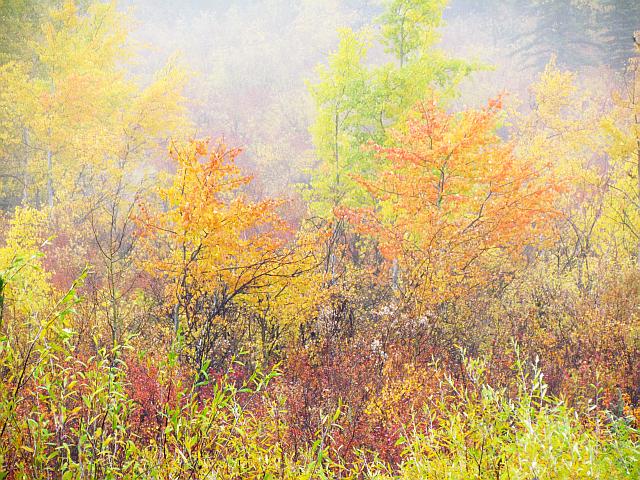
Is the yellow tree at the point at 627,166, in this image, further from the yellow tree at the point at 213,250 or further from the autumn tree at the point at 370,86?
the yellow tree at the point at 213,250

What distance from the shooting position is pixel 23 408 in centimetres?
436

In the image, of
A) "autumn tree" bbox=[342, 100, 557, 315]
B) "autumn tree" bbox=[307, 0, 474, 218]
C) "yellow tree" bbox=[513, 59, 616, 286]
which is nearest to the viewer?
"autumn tree" bbox=[342, 100, 557, 315]

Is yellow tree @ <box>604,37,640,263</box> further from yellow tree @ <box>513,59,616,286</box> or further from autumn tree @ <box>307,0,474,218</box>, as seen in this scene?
autumn tree @ <box>307,0,474,218</box>

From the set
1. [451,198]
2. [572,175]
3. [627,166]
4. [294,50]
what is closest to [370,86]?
[451,198]

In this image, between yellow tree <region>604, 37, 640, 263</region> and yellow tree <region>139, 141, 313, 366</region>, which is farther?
yellow tree <region>604, 37, 640, 263</region>

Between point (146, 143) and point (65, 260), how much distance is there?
6.07m

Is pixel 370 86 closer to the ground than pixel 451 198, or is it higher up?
higher up

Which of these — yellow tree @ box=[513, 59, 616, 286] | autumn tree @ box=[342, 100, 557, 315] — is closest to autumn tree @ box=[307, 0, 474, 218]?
autumn tree @ box=[342, 100, 557, 315]

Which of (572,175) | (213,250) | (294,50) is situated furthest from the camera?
(294,50)

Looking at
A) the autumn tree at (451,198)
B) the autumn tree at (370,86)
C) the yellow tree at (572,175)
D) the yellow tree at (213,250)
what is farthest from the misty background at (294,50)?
the yellow tree at (213,250)

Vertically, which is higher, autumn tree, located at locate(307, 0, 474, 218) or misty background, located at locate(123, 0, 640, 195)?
misty background, located at locate(123, 0, 640, 195)

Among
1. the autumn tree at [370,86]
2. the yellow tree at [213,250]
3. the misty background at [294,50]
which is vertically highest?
the misty background at [294,50]

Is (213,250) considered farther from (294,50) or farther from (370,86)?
(294,50)

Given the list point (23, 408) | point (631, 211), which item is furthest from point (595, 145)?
point (23, 408)
